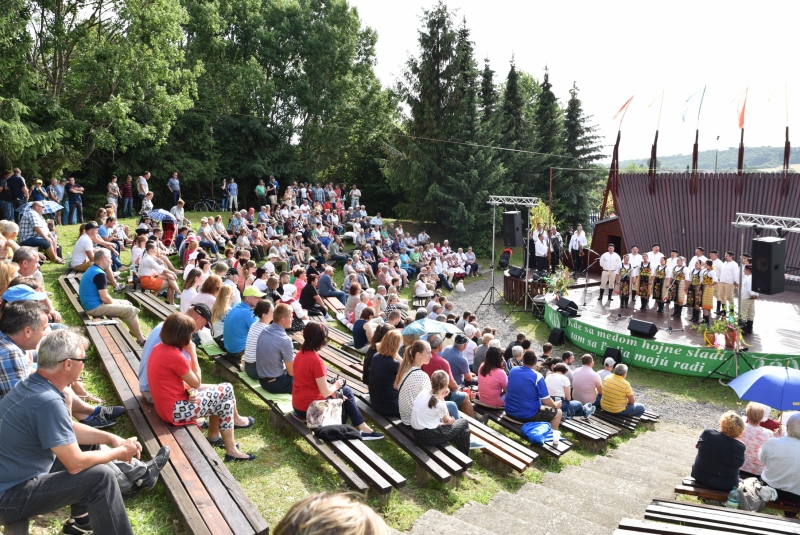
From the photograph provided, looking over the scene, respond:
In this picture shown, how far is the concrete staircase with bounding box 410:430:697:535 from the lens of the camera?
4.84 metres

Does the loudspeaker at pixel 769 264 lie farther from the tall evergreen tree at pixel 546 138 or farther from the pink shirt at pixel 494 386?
the tall evergreen tree at pixel 546 138

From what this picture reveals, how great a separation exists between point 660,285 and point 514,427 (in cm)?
996

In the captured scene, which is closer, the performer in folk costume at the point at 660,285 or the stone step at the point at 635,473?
the stone step at the point at 635,473

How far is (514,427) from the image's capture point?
24.7 ft

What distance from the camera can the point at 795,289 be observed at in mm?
17734

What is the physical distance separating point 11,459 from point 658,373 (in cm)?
1268

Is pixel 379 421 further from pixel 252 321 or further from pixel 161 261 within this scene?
pixel 161 261

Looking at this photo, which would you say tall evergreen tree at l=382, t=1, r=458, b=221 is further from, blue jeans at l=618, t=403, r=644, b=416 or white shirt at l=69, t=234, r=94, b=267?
blue jeans at l=618, t=403, r=644, b=416

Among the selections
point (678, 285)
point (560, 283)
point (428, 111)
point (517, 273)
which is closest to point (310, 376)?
point (678, 285)

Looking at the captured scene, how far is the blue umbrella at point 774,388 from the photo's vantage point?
25.7 feet

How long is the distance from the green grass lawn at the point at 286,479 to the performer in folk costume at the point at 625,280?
938 cm

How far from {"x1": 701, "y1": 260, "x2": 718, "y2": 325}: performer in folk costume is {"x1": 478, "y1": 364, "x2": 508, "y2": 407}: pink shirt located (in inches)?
341

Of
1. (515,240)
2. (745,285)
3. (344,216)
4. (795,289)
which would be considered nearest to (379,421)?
(745,285)

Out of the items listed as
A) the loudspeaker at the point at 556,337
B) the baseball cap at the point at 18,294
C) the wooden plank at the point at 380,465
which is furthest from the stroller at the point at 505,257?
the baseball cap at the point at 18,294
